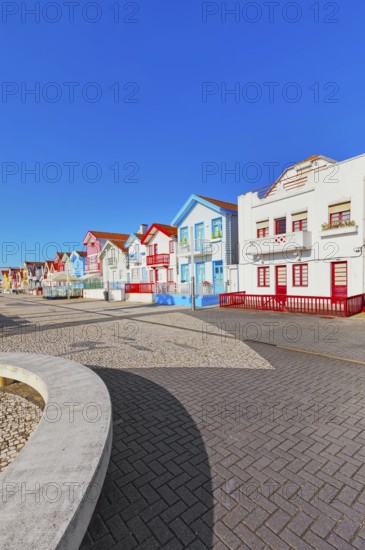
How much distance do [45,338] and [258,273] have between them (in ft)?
45.8

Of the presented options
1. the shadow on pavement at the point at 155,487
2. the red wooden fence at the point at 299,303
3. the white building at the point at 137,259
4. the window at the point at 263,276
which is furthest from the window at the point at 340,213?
the white building at the point at 137,259

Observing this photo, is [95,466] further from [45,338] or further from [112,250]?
[112,250]

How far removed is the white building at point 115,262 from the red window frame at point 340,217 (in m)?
23.9

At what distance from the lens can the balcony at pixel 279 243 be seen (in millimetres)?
15766

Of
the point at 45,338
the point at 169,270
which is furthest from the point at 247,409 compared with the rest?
the point at 169,270

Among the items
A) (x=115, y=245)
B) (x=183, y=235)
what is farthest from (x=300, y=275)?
(x=115, y=245)

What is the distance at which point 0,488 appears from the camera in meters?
2.01

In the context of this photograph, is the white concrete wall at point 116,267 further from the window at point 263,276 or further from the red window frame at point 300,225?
the red window frame at point 300,225

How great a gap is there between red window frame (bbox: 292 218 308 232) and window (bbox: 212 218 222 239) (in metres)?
6.54

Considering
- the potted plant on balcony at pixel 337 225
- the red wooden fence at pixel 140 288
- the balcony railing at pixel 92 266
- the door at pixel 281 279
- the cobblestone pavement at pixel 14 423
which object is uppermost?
the potted plant on balcony at pixel 337 225

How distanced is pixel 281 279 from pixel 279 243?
7.88 feet

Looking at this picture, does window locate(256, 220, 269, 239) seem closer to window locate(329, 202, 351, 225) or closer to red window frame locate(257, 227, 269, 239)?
red window frame locate(257, 227, 269, 239)

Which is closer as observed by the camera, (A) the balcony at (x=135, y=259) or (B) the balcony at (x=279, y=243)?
(B) the balcony at (x=279, y=243)

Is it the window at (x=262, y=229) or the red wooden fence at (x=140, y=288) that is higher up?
the window at (x=262, y=229)
